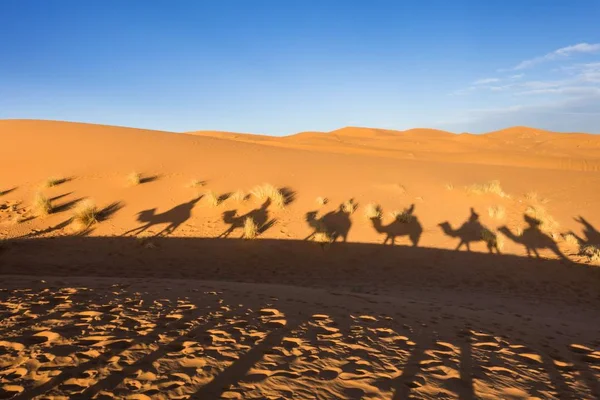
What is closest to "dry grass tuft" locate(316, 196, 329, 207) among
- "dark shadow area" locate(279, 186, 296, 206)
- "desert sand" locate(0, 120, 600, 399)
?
"desert sand" locate(0, 120, 600, 399)

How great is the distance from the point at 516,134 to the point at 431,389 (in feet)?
299

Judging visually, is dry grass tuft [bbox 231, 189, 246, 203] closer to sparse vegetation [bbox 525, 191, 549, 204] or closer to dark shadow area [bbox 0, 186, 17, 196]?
dark shadow area [bbox 0, 186, 17, 196]

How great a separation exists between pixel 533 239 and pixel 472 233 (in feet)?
6.13

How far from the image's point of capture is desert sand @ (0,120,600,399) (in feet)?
12.1

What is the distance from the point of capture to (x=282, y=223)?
12.7 meters

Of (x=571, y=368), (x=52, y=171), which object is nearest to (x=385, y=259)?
(x=571, y=368)

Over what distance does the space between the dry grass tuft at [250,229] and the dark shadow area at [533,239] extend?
27.3 feet

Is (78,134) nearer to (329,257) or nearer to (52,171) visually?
(52,171)

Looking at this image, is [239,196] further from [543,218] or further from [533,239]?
[543,218]

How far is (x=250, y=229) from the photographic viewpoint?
11.7m

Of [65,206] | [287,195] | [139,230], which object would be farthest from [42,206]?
[287,195]

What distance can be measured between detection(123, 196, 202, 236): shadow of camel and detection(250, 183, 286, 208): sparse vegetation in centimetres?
247

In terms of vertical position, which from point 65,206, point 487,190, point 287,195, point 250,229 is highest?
point 487,190

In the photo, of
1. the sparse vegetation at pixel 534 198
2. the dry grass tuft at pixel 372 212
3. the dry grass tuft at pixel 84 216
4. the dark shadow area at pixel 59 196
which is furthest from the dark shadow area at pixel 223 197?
the sparse vegetation at pixel 534 198
